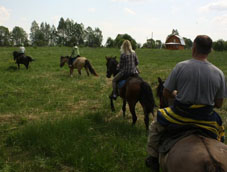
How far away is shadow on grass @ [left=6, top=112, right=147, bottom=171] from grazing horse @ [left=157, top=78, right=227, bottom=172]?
191cm

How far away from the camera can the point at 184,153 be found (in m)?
2.33

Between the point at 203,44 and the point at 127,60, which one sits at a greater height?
the point at 203,44

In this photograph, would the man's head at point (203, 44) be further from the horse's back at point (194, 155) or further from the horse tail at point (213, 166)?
the horse tail at point (213, 166)

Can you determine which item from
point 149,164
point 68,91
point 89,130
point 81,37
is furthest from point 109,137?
point 81,37

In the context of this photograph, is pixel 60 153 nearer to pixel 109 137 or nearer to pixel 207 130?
pixel 109 137

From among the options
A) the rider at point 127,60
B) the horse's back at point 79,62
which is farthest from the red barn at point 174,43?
the rider at point 127,60

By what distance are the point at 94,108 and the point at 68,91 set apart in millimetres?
3102

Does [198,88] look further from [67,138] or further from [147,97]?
[67,138]

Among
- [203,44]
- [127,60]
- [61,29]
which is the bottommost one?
[127,60]

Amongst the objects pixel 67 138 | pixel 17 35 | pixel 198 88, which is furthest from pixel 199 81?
pixel 17 35

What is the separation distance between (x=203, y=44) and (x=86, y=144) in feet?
11.3

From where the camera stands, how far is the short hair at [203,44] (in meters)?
2.58

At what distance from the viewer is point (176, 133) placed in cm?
279

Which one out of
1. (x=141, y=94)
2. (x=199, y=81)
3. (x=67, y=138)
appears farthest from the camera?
(x=141, y=94)
